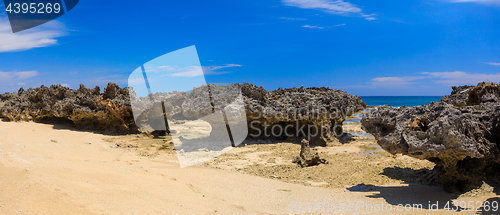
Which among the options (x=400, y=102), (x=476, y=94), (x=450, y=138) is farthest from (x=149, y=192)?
(x=400, y=102)

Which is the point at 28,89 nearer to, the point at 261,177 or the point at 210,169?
the point at 210,169

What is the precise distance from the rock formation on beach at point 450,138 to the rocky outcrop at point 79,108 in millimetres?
10230

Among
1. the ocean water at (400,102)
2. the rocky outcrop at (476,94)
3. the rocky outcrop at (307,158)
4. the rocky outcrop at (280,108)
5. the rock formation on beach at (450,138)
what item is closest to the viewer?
the rock formation on beach at (450,138)

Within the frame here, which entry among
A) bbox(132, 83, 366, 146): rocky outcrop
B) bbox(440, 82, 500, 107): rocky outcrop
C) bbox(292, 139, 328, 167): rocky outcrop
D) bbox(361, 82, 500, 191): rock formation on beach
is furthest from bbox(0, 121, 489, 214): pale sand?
bbox(132, 83, 366, 146): rocky outcrop

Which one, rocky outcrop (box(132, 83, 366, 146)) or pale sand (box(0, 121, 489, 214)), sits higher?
rocky outcrop (box(132, 83, 366, 146))

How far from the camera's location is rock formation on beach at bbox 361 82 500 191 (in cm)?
431

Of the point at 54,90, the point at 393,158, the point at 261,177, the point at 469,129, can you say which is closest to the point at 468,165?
the point at 469,129

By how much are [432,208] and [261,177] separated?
3713 mm

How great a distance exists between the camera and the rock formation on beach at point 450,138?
431 cm

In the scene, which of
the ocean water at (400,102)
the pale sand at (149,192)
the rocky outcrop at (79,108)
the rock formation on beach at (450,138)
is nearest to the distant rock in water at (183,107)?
the rocky outcrop at (79,108)

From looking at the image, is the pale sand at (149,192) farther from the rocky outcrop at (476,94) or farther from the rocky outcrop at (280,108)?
the rocky outcrop at (280,108)

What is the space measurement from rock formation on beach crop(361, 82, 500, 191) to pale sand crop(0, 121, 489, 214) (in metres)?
0.55

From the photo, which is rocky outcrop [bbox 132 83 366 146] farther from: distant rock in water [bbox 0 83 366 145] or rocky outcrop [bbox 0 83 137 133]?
rocky outcrop [bbox 0 83 137 133]

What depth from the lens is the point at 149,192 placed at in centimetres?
443
